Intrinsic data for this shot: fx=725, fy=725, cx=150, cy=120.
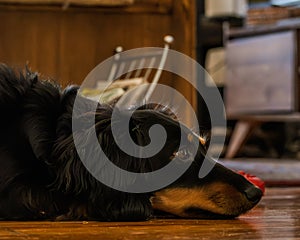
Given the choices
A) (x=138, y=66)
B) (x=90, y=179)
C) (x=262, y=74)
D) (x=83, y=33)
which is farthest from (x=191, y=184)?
(x=262, y=74)

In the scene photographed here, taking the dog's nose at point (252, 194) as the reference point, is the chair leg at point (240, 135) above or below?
below

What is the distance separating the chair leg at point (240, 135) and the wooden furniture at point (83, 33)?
6.18 ft

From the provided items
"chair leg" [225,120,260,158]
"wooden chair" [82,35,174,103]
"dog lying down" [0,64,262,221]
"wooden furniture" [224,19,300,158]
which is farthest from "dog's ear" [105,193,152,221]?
"chair leg" [225,120,260,158]

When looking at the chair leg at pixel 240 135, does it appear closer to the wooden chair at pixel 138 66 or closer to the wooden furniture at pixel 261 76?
the wooden furniture at pixel 261 76

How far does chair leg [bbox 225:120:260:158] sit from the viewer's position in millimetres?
4469

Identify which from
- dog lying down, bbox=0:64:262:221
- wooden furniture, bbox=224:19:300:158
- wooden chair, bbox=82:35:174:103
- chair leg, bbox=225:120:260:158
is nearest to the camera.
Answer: dog lying down, bbox=0:64:262:221

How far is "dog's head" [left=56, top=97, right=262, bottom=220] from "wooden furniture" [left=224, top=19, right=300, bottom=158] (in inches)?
115

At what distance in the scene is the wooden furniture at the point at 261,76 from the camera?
424 centimetres

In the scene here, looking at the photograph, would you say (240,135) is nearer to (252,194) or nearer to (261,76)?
(261,76)

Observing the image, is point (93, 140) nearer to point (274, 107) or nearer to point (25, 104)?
point (25, 104)

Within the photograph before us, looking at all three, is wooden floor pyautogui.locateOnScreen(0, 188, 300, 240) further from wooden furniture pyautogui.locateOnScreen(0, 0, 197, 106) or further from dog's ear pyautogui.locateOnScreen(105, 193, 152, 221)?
wooden furniture pyautogui.locateOnScreen(0, 0, 197, 106)

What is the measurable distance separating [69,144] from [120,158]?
0.10 m

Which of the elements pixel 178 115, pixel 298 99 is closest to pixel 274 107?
pixel 298 99

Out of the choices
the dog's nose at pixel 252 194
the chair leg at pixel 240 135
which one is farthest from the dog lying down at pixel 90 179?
the chair leg at pixel 240 135
